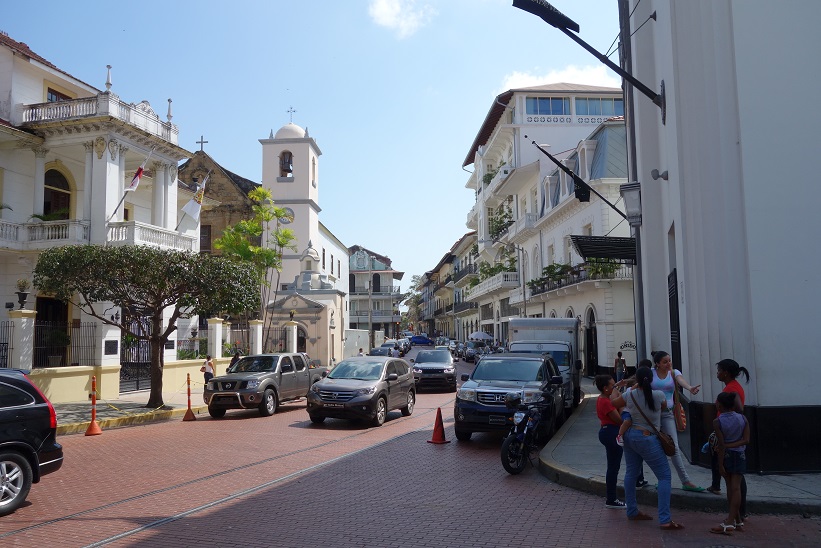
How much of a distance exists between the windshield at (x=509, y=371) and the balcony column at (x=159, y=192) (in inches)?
745

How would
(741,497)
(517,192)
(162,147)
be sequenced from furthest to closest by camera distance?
(517,192) → (162,147) → (741,497)

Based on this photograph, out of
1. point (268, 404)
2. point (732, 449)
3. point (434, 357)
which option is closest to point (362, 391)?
point (268, 404)

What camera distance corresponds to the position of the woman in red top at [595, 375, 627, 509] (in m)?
7.76

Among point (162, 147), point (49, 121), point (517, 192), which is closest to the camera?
point (49, 121)


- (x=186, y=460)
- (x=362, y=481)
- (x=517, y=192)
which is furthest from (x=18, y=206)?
(x=517, y=192)

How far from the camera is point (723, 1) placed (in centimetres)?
953

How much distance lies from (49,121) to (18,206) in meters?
3.49

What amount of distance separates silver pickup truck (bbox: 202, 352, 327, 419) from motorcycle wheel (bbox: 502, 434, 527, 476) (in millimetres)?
9482

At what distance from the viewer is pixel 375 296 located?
104625 millimetres

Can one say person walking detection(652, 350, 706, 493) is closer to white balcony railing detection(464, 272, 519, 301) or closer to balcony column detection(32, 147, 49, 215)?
balcony column detection(32, 147, 49, 215)

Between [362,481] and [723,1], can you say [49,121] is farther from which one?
[723,1]

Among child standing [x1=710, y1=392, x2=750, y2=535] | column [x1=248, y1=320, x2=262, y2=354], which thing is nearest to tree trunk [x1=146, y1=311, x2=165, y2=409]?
column [x1=248, y1=320, x2=262, y2=354]

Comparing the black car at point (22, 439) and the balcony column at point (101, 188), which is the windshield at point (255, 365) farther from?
the black car at point (22, 439)

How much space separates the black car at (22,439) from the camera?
775 cm
